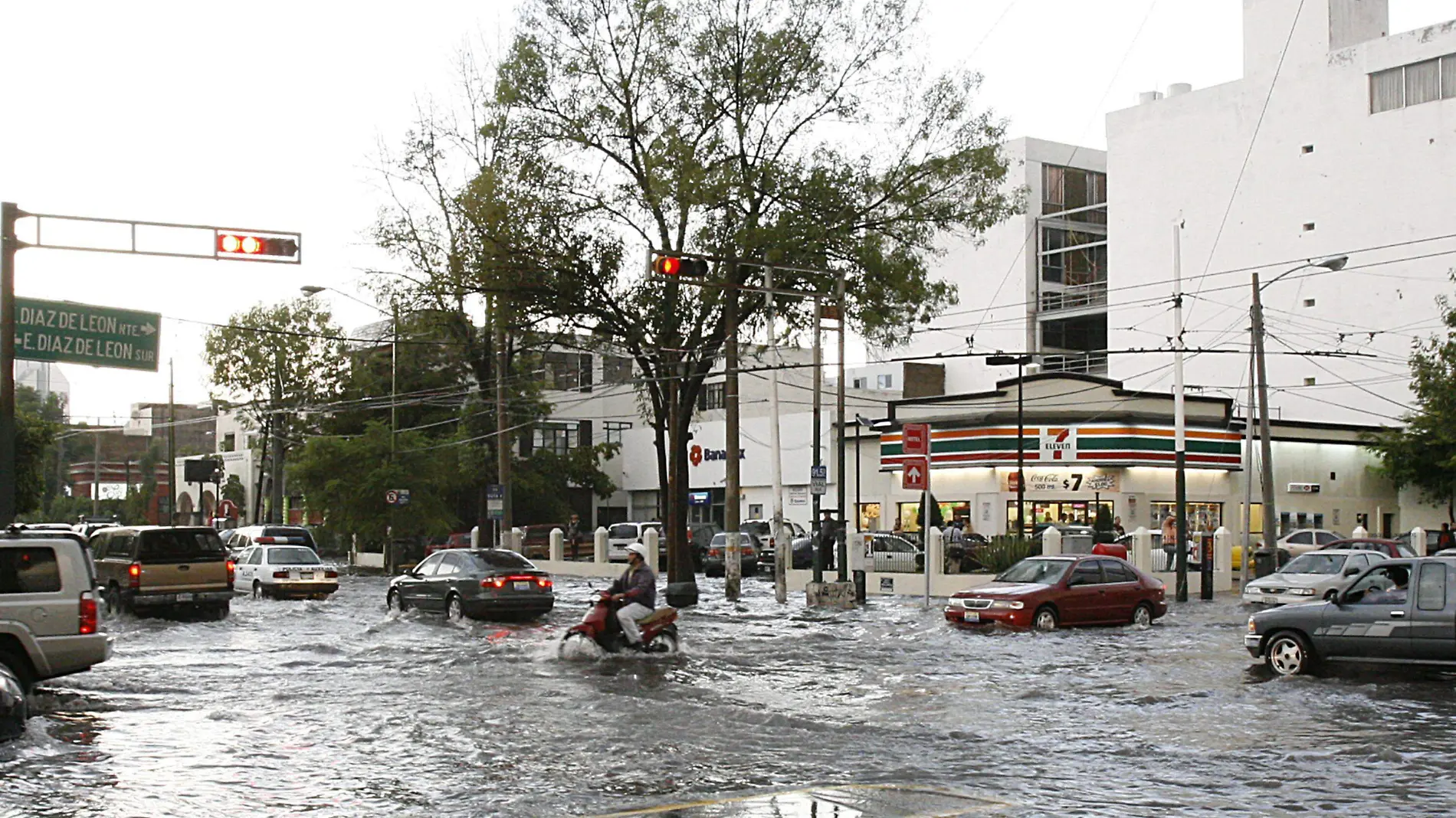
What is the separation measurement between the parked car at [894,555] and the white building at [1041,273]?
3875cm

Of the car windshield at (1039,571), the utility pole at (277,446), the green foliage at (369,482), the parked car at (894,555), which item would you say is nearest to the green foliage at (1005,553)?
the parked car at (894,555)

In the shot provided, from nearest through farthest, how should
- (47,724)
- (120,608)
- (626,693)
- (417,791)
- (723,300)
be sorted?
1. (417,791)
2. (47,724)
3. (626,693)
4. (120,608)
5. (723,300)

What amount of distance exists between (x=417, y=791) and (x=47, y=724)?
5.59 m

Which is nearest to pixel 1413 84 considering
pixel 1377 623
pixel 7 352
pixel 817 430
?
pixel 817 430

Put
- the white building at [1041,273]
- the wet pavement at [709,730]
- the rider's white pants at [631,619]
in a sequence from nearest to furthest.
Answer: the wet pavement at [709,730]
the rider's white pants at [631,619]
the white building at [1041,273]

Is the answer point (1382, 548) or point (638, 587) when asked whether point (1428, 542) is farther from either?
point (638, 587)

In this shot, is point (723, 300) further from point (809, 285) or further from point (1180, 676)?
point (1180, 676)

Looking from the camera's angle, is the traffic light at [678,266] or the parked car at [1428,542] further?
the parked car at [1428,542]

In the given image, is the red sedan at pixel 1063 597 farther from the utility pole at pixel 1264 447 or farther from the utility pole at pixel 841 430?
the utility pole at pixel 1264 447

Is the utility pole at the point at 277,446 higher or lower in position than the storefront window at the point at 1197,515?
higher

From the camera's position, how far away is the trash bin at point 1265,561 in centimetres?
3541

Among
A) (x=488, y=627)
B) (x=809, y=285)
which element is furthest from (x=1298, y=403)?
(x=488, y=627)

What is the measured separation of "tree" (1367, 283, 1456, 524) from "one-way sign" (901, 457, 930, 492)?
28.5 metres

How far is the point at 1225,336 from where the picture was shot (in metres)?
67.4
